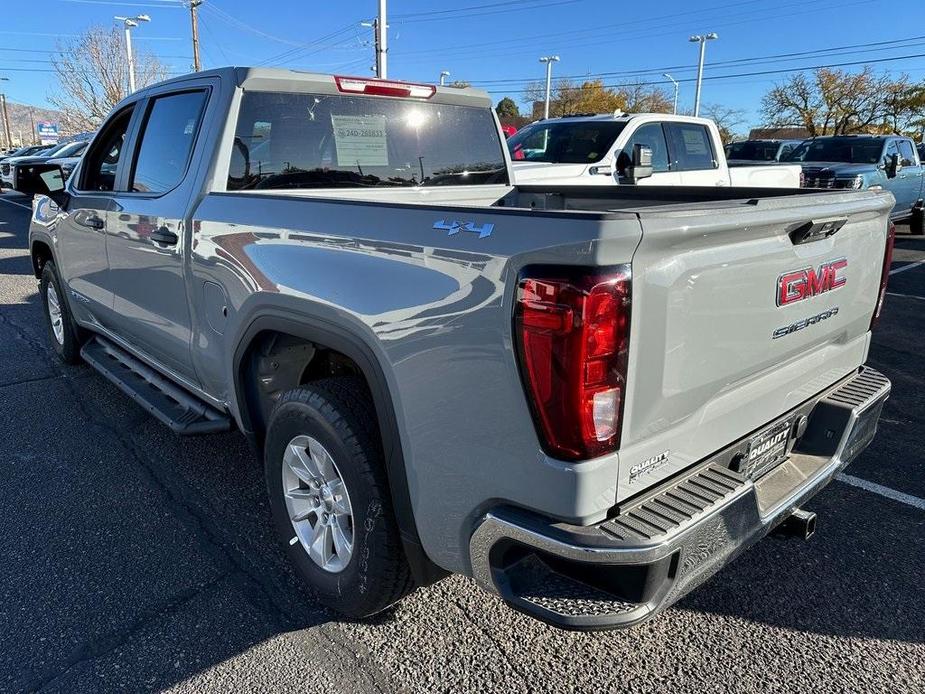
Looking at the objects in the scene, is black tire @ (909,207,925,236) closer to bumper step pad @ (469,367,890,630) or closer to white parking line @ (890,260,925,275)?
white parking line @ (890,260,925,275)

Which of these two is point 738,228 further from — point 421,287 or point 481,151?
point 481,151

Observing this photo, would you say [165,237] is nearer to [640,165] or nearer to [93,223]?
[93,223]

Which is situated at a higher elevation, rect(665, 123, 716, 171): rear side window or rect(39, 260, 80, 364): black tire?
rect(665, 123, 716, 171): rear side window

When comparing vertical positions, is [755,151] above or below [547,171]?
above

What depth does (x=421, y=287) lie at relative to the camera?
2.03 meters

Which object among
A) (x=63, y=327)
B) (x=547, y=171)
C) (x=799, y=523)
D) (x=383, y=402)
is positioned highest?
(x=547, y=171)

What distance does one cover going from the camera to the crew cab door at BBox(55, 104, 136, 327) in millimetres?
4234

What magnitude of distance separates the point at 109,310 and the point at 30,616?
225 centimetres

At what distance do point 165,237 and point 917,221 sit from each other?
15.3m

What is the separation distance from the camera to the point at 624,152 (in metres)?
8.75

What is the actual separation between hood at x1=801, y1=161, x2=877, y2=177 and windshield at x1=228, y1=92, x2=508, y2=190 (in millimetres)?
10124

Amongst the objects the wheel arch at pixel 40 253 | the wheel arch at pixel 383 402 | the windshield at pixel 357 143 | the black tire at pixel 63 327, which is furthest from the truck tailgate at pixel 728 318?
the wheel arch at pixel 40 253

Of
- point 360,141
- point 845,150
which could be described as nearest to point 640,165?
point 360,141

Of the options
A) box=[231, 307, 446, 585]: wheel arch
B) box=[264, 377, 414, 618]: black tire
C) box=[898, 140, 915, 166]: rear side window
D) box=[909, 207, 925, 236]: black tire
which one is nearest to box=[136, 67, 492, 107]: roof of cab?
box=[231, 307, 446, 585]: wheel arch
